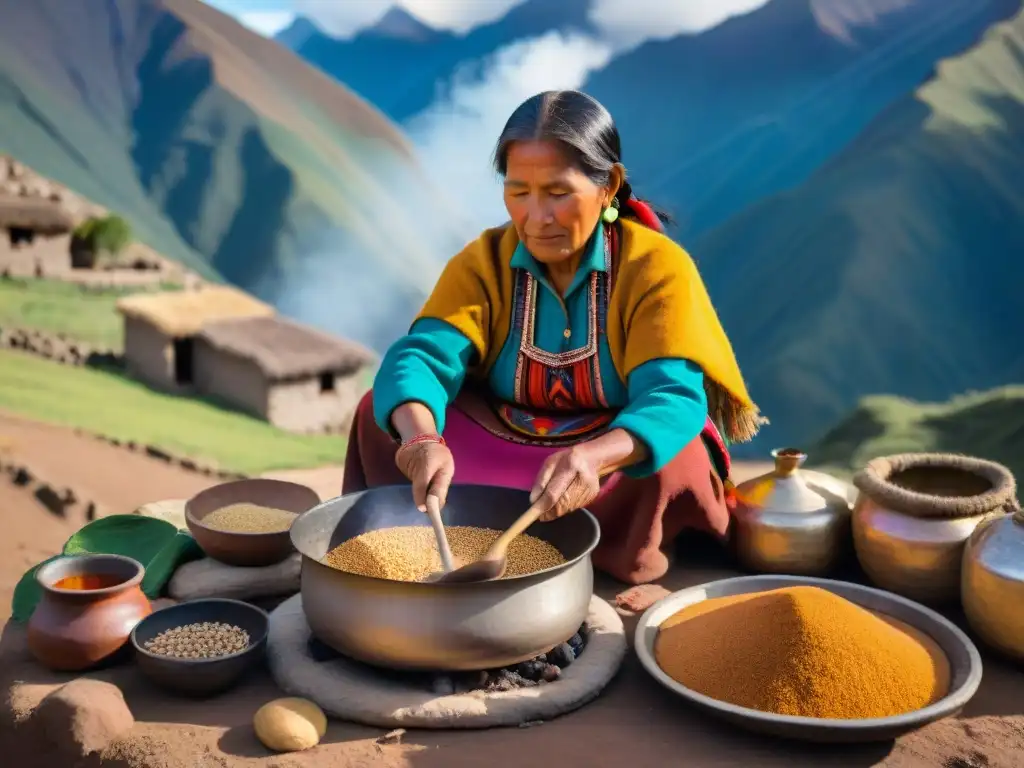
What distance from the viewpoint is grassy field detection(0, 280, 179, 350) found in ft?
45.9

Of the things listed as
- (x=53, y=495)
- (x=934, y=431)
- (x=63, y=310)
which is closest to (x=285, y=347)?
(x=63, y=310)

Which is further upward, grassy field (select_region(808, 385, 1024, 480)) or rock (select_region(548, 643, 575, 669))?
rock (select_region(548, 643, 575, 669))

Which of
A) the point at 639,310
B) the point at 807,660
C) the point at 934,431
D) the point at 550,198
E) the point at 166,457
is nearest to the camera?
the point at 807,660

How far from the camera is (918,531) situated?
279 centimetres

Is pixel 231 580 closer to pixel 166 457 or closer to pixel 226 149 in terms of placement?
pixel 166 457

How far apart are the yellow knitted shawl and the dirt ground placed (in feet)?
2.75

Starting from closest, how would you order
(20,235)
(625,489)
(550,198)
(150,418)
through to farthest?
(550,198), (625,489), (150,418), (20,235)

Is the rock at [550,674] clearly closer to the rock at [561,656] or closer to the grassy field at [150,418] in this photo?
the rock at [561,656]

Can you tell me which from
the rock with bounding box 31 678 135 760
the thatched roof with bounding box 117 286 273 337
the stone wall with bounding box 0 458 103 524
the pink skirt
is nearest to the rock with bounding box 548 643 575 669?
the pink skirt

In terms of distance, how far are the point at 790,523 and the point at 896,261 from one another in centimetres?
2153

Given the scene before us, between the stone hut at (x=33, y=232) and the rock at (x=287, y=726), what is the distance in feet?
49.0

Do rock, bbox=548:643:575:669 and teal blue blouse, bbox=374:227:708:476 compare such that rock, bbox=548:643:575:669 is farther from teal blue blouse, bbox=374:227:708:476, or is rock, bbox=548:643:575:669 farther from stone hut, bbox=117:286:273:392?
stone hut, bbox=117:286:273:392

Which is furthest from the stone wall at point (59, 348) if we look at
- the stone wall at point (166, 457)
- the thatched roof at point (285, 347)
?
the stone wall at point (166, 457)

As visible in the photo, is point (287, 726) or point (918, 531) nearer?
point (287, 726)
